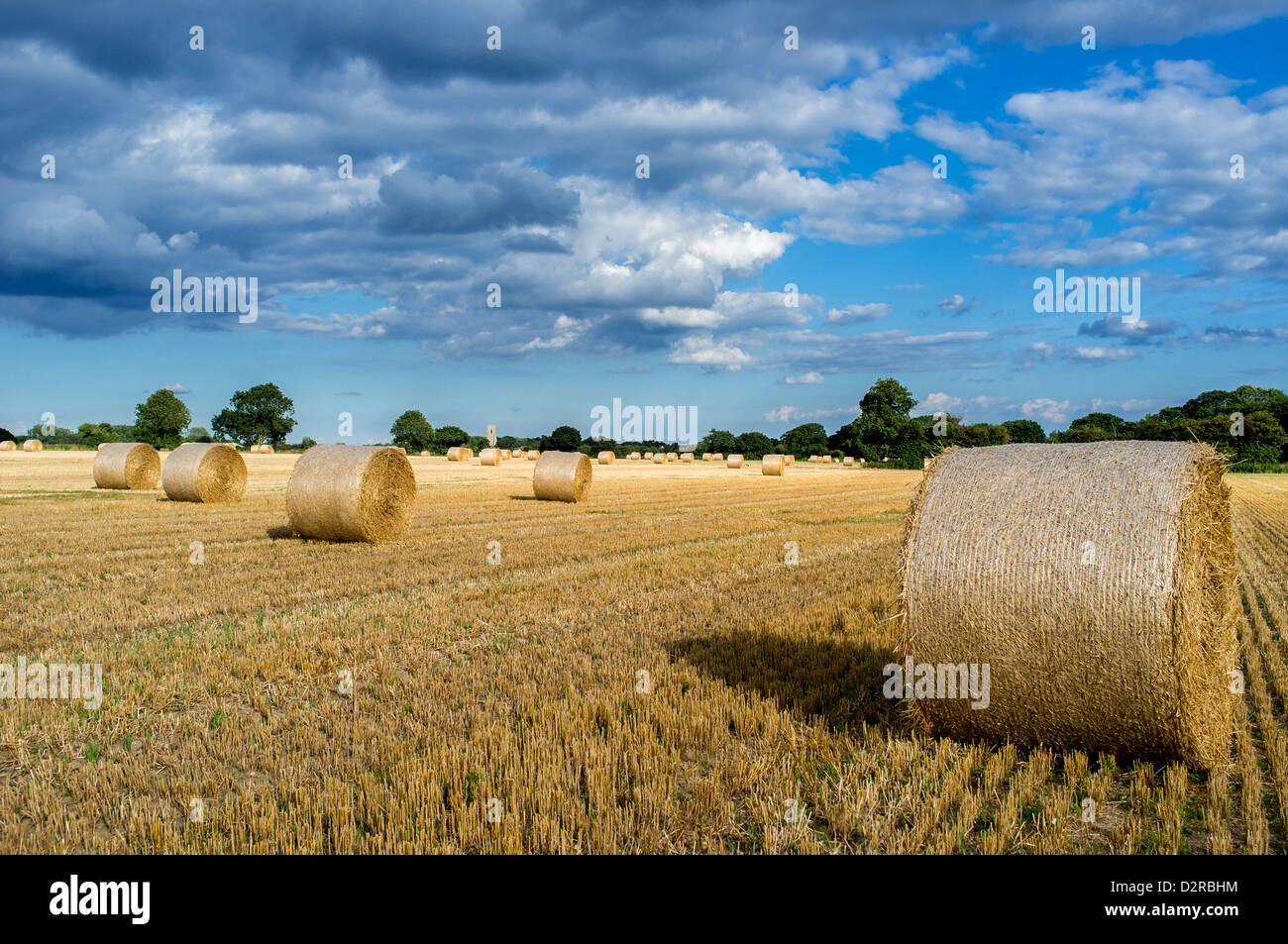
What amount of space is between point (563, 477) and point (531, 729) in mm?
20844

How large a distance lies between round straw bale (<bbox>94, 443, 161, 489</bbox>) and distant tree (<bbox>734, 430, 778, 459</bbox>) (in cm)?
8745

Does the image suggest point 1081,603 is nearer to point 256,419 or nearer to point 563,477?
point 563,477

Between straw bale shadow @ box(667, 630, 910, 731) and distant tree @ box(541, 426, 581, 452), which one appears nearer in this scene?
straw bale shadow @ box(667, 630, 910, 731)

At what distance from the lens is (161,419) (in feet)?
284

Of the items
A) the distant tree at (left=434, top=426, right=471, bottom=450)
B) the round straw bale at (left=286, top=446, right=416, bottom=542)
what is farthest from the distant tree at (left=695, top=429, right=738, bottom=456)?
the round straw bale at (left=286, top=446, right=416, bottom=542)

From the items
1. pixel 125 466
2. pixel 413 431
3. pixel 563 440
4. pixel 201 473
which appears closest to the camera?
pixel 201 473

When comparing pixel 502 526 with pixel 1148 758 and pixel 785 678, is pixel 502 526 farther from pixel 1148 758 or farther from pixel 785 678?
pixel 1148 758

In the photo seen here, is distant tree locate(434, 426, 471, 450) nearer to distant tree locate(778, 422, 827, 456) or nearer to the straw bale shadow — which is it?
distant tree locate(778, 422, 827, 456)

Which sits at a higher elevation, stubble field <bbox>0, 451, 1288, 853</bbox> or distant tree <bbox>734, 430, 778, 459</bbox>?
distant tree <bbox>734, 430, 778, 459</bbox>

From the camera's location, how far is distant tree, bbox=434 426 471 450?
361 ft

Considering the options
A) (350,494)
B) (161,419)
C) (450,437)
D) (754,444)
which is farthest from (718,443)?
(350,494)

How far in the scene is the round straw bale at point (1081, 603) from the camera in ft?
17.0

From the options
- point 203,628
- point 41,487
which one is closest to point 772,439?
point 41,487
